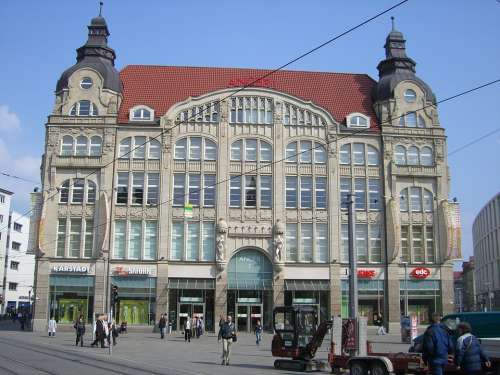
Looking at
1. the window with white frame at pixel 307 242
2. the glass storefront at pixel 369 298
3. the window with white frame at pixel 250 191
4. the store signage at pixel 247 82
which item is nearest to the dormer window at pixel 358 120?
the store signage at pixel 247 82

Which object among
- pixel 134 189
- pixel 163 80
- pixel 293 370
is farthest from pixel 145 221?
pixel 293 370

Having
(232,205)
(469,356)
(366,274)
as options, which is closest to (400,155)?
(366,274)

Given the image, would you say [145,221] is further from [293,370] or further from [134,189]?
[293,370]

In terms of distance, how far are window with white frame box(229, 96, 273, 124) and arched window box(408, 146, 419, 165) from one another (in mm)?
11934

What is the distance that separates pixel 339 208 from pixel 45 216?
23436 mm

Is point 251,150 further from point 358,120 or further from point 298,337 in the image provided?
point 298,337

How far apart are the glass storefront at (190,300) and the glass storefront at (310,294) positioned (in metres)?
6.13

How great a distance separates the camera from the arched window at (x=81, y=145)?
48.7m

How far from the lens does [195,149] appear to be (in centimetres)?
4941

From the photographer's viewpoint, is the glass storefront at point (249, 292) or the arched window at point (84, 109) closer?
the glass storefront at point (249, 292)

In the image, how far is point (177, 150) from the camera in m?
49.2

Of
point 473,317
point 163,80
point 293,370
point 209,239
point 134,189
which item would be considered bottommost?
point 293,370

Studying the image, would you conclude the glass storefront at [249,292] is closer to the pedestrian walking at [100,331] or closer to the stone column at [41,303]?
the stone column at [41,303]

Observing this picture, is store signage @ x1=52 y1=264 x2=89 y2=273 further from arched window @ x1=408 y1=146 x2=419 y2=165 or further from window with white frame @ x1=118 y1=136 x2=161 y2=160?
arched window @ x1=408 y1=146 x2=419 y2=165
